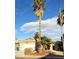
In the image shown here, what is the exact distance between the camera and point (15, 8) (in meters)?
1.83

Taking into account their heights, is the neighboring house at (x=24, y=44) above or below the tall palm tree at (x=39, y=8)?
below

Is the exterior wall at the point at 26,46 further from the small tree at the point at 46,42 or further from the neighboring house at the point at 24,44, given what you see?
the small tree at the point at 46,42

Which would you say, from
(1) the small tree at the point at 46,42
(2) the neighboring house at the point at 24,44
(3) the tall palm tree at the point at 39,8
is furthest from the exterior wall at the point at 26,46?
(3) the tall palm tree at the point at 39,8

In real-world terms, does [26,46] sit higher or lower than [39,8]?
lower

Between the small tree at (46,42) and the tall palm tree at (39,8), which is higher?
the tall palm tree at (39,8)

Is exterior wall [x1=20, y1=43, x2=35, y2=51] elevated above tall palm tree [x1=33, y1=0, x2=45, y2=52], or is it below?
below

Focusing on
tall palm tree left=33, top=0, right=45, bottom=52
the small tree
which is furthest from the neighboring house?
tall palm tree left=33, top=0, right=45, bottom=52

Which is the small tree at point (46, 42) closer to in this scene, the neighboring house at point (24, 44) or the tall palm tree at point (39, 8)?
the neighboring house at point (24, 44)

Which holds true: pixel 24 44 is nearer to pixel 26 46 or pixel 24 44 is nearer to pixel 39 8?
pixel 26 46

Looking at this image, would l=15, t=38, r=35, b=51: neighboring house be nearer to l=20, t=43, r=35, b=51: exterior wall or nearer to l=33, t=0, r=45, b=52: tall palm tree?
l=20, t=43, r=35, b=51: exterior wall

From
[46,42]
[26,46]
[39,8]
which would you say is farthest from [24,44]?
[39,8]
